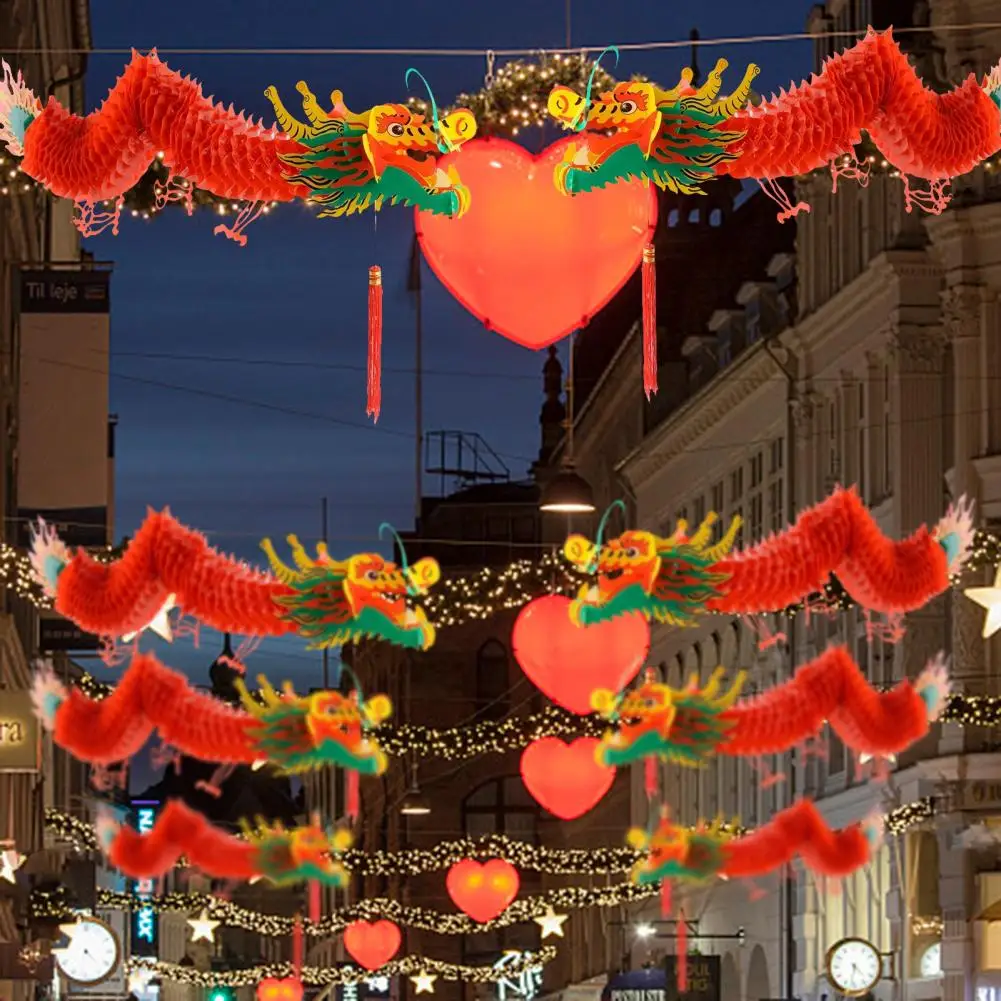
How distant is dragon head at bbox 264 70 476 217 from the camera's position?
1394cm

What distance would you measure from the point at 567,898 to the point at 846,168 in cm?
3872

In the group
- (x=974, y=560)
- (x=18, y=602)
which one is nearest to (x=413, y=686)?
(x=18, y=602)

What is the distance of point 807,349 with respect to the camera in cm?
4947

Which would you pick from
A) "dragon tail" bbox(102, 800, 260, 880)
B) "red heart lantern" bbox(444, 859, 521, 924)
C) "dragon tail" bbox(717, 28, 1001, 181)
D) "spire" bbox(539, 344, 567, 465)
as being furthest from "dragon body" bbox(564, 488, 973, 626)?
"spire" bbox(539, 344, 567, 465)

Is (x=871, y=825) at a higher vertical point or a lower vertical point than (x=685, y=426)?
lower

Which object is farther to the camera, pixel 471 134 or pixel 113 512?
pixel 113 512

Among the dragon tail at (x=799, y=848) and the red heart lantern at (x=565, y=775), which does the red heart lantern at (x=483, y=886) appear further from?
the dragon tail at (x=799, y=848)

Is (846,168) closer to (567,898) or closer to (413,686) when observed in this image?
(567,898)

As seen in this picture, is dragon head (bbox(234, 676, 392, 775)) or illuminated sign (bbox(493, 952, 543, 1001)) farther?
illuminated sign (bbox(493, 952, 543, 1001))

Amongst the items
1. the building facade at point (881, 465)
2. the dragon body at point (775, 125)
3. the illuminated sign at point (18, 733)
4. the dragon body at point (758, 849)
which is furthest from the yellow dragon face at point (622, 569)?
the building facade at point (881, 465)

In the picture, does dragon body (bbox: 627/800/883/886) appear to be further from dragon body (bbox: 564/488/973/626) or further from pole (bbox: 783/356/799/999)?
pole (bbox: 783/356/799/999)

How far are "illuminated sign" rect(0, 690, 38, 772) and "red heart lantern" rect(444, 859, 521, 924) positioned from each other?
16.6 metres

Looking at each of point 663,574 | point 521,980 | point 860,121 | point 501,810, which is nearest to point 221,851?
point 663,574

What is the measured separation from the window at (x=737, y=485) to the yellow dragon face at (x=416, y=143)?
41.6 meters
